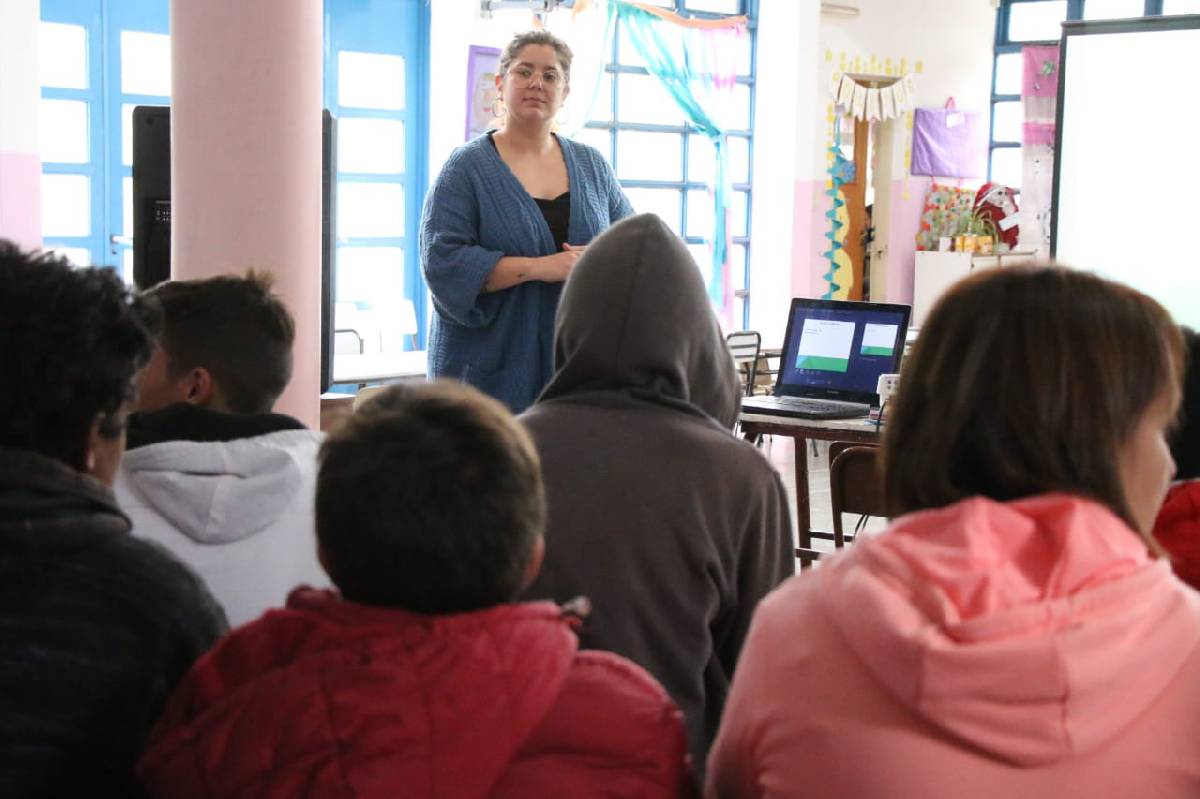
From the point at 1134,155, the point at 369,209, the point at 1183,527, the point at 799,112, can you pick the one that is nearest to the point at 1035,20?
the point at 799,112

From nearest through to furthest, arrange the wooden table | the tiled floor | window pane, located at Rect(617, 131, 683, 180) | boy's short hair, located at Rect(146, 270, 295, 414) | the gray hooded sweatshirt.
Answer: the gray hooded sweatshirt < boy's short hair, located at Rect(146, 270, 295, 414) < the wooden table < the tiled floor < window pane, located at Rect(617, 131, 683, 180)

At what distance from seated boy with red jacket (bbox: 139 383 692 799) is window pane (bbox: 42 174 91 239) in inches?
238

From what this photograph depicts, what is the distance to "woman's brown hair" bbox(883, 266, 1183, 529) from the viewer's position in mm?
1185

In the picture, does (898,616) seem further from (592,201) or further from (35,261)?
(592,201)

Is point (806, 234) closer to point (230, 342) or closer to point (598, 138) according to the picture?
point (598, 138)

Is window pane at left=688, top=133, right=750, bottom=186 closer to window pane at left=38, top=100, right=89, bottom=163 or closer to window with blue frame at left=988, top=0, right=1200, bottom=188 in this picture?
window with blue frame at left=988, top=0, right=1200, bottom=188

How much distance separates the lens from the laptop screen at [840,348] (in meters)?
4.25

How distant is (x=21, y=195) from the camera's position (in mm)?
6227

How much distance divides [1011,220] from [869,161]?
1.43 meters

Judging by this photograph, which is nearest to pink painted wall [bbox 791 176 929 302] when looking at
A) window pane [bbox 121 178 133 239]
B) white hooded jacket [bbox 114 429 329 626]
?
window pane [bbox 121 178 133 239]

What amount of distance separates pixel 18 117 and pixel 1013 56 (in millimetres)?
8384

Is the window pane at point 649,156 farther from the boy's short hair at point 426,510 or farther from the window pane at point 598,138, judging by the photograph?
the boy's short hair at point 426,510

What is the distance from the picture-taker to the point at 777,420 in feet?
13.2

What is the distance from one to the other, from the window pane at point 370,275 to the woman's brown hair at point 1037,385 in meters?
6.75
